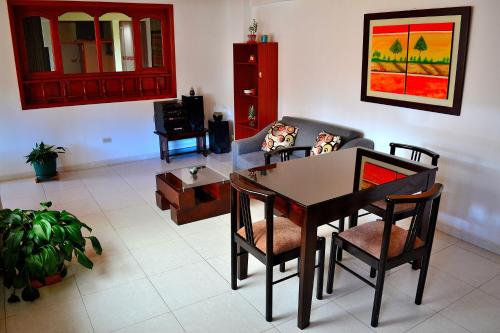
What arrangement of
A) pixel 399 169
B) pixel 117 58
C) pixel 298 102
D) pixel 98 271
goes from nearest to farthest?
pixel 399 169 < pixel 98 271 < pixel 298 102 < pixel 117 58

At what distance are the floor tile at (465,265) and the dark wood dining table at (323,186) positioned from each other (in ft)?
1.37

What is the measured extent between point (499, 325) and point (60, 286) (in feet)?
9.95

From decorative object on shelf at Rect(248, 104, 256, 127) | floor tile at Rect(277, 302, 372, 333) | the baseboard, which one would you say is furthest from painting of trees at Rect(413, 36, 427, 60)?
decorative object on shelf at Rect(248, 104, 256, 127)

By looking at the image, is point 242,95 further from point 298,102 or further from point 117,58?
point 117,58

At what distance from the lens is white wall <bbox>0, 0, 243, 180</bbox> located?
17.7 feet

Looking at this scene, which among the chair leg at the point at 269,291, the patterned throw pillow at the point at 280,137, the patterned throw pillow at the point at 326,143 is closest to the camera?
the chair leg at the point at 269,291

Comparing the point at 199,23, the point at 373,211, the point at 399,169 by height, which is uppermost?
the point at 199,23

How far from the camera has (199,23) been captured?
6.46 metres

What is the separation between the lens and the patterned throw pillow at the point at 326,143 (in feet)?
14.6

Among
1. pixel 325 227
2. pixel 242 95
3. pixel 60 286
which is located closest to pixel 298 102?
pixel 242 95

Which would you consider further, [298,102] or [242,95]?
[242,95]

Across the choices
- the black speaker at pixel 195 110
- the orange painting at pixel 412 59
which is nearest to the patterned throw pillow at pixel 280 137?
the orange painting at pixel 412 59

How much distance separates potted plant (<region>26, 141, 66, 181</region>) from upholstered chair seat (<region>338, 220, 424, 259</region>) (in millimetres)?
4237

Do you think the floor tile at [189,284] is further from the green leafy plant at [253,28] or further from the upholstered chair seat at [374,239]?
the green leafy plant at [253,28]
